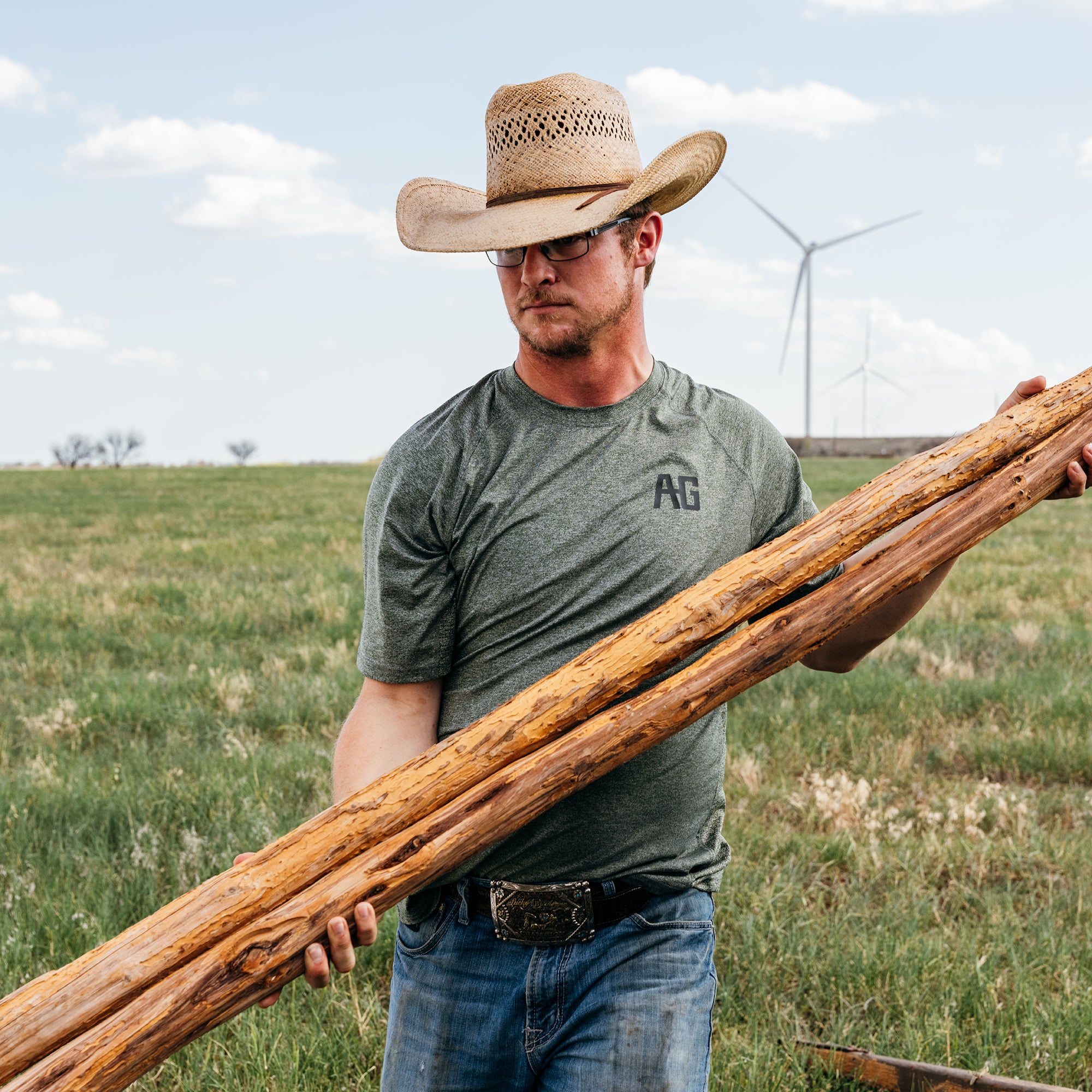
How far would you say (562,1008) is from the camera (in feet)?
8.21

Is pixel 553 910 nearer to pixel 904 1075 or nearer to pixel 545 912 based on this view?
pixel 545 912

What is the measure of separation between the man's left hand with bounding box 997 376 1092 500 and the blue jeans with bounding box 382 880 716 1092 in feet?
4.19

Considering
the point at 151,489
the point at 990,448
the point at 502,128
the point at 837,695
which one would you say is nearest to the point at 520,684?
the point at 990,448

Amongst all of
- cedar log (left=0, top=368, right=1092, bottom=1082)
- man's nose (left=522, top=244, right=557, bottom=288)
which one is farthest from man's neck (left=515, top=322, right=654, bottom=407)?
cedar log (left=0, top=368, right=1092, bottom=1082)

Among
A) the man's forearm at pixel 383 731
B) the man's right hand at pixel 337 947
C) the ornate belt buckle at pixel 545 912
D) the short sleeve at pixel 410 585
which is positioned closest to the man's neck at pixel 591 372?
the short sleeve at pixel 410 585

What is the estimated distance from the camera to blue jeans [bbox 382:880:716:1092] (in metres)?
2.42

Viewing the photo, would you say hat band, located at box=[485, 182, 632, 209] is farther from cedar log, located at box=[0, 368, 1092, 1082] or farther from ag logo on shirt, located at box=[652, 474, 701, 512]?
cedar log, located at box=[0, 368, 1092, 1082]

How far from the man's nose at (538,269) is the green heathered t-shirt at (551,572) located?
282 mm

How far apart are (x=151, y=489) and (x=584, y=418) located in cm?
3272

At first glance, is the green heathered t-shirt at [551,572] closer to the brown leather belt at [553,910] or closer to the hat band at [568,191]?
the brown leather belt at [553,910]

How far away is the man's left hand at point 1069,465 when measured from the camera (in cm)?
247

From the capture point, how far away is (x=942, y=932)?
161 inches

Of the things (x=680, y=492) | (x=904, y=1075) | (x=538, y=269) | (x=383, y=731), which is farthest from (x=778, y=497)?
(x=904, y=1075)

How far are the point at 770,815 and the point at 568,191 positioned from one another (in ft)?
11.2
